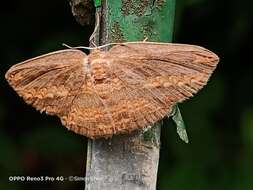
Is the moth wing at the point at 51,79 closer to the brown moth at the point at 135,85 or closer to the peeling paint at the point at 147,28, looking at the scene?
the brown moth at the point at 135,85

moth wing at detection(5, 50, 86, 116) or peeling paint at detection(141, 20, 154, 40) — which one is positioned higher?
peeling paint at detection(141, 20, 154, 40)

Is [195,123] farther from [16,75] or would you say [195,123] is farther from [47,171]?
[16,75]

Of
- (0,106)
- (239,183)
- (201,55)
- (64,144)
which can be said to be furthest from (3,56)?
(201,55)

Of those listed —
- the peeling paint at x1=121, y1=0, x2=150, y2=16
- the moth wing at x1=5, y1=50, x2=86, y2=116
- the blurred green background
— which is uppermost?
the peeling paint at x1=121, y1=0, x2=150, y2=16

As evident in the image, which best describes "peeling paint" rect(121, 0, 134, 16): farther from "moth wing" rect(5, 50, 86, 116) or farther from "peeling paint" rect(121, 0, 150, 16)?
"moth wing" rect(5, 50, 86, 116)

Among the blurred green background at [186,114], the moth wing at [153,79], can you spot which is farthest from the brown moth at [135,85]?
the blurred green background at [186,114]

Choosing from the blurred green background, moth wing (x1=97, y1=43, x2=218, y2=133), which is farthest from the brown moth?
the blurred green background

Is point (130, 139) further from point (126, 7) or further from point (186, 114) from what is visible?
point (186, 114)
